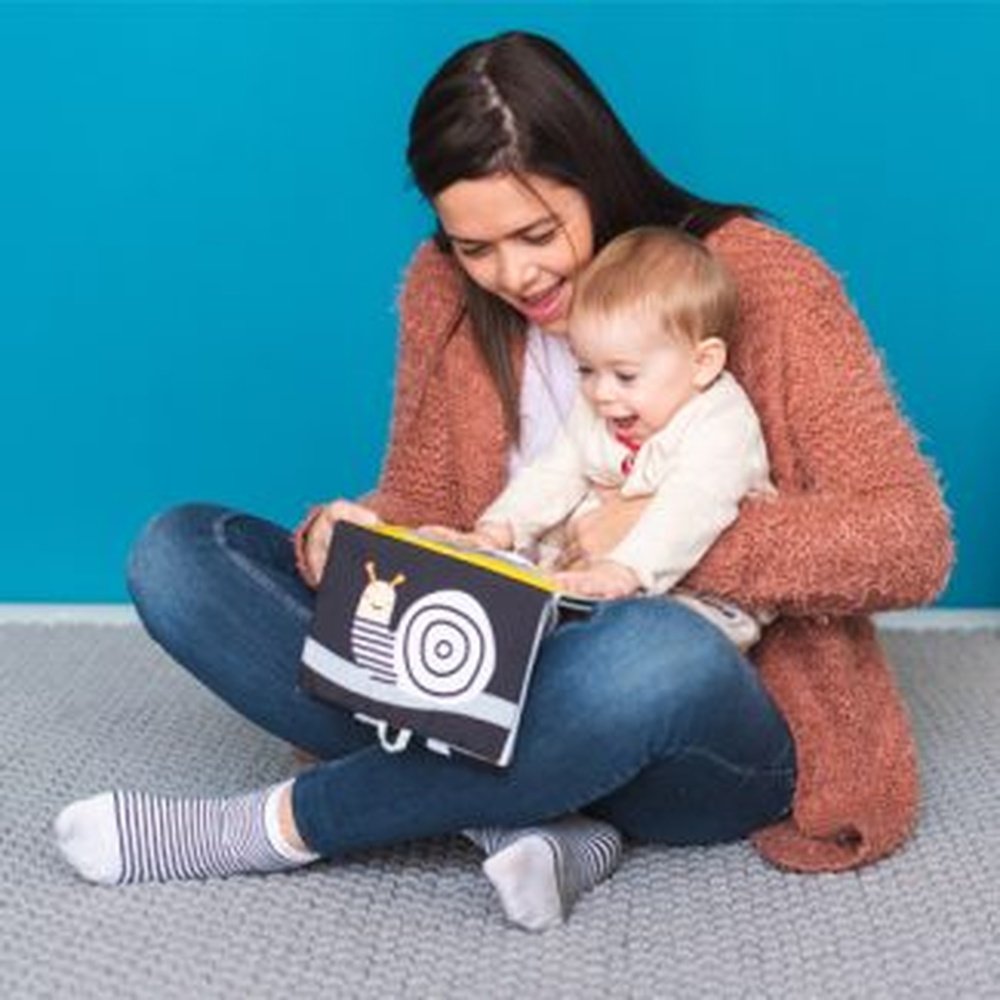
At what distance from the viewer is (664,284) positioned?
1505 mm

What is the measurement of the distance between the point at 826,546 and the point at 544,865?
0.30m

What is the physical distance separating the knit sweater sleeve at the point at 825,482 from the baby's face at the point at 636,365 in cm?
8

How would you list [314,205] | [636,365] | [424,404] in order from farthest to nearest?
[314,205]
[424,404]
[636,365]

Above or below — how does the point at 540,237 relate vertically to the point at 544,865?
above

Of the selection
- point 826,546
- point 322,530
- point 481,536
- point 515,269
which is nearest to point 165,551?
point 322,530

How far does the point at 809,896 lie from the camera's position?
1537mm

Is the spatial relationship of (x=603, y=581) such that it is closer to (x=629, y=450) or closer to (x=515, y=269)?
(x=629, y=450)

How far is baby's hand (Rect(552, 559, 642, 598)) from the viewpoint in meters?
1.45

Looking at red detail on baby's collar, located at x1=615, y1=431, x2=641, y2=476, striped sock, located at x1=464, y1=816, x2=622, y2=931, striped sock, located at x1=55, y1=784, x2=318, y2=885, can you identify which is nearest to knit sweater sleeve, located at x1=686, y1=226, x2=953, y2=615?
red detail on baby's collar, located at x1=615, y1=431, x2=641, y2=476

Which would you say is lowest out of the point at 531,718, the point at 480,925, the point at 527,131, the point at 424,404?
the point at 480,925

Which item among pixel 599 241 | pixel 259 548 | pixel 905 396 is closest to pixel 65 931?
pixel 259 548

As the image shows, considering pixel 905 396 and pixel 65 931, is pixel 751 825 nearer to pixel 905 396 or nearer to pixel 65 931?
pixel 65 931

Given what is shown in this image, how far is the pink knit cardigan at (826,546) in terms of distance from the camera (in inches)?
58.5

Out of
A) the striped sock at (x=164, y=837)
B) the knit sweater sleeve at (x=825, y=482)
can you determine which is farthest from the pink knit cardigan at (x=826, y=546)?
the striped sock at (x=164, y=837)
